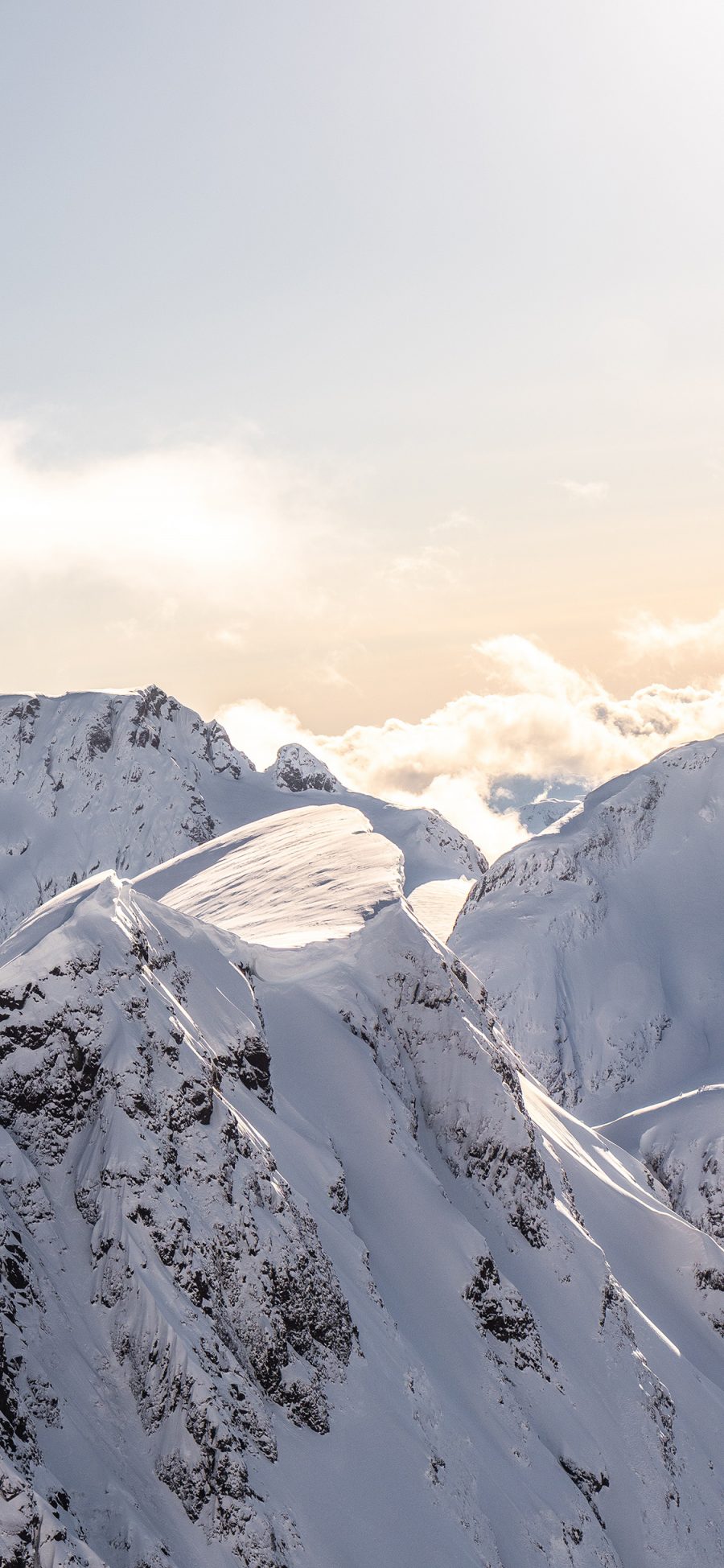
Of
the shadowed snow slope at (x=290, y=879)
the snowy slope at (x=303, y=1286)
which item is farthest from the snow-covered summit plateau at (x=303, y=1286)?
the shadowed snow slope at (x=290, y=879)

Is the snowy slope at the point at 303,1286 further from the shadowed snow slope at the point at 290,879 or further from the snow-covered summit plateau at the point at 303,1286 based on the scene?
the shadowed snow slope at the point at 290,879

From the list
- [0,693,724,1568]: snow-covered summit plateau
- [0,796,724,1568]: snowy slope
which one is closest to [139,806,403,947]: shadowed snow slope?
[0,693,724,1568]: snow-covered summit plateau

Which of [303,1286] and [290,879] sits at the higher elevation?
[290,879]

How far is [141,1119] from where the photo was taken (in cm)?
5269

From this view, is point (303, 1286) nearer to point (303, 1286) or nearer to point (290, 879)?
point (303, 1286)

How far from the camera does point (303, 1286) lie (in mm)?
55219

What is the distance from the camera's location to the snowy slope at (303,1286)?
46406mm

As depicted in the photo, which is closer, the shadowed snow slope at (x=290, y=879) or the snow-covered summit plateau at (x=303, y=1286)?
the snow-covered summit plateau at (x=303, y=1286)

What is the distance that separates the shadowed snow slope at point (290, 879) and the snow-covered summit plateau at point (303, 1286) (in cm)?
165

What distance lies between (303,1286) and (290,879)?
179 ft

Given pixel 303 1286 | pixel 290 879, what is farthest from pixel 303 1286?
pixel 290 879

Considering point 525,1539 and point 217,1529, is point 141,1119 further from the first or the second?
point 525,1539

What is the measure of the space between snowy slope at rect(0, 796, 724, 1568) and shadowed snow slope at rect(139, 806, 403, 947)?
6.04 ft

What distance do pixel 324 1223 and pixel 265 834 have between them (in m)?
80.6
